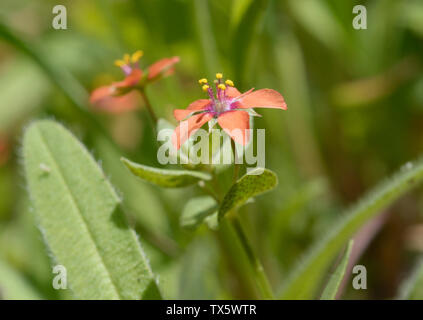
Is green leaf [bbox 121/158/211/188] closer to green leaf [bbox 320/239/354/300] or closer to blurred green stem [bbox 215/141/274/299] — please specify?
blurred green stem [bbox 215/141/274/299]

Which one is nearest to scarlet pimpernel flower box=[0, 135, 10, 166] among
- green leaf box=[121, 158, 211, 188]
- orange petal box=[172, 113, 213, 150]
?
green leaf box=[121, 158, 211, 188]

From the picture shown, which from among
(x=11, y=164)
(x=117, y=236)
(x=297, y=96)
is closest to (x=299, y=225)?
(x=297, y=96)

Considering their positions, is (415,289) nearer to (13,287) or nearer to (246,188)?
(246,188)

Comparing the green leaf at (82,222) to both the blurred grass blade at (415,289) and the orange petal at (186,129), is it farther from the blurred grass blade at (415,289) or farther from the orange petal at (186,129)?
the blurred grass blade at (415,289)

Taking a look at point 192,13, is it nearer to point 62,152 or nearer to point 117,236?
point 62,152

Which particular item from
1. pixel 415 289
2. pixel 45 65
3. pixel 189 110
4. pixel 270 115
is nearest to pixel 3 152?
pixel 45 65
